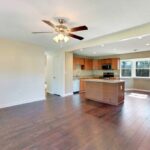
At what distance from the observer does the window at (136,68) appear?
25.1 ft

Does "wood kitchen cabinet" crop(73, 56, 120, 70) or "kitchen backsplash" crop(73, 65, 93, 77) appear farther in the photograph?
"kitchen backsplash" crop(73, 65, 93, 77)

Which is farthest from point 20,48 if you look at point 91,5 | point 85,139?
point 85,139

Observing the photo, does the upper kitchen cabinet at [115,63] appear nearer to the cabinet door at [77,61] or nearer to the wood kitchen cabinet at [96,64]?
the wood kitchen cabinet at [96,64]

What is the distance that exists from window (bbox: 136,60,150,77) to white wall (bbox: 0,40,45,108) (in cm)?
593

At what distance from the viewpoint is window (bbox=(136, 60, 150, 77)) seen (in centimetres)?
762

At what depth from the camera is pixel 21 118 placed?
360cm

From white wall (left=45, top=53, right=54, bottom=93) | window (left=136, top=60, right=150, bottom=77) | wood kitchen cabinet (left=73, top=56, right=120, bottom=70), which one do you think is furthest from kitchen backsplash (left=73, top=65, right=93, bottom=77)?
window (left=136, top=60, right=150, bottom=77)

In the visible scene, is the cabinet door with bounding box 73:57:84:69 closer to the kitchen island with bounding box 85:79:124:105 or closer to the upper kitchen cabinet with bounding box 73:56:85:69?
the upper kitchen cabinet with bounding box 73:56:85:69

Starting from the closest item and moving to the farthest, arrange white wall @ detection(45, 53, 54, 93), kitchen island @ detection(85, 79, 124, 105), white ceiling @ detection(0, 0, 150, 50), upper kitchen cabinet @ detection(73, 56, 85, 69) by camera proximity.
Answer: white ceiling @ detection(0, 0, 150, 50) → kitchen island @ detection(85, 79, 124, 105) → white wall @ detection(45, 53, 54, 93) → upper kitchen cabinet @ detection(73, 56, 85, 69)

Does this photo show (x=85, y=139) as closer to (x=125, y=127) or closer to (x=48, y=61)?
(x=125, y=127)

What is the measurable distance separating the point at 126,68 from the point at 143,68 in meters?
1.01

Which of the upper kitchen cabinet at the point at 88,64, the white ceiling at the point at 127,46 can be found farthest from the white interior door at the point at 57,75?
the upper kitchen cabinet at the point at 88,64

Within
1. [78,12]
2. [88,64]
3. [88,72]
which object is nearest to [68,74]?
[88,64]

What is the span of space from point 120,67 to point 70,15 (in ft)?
21.8
